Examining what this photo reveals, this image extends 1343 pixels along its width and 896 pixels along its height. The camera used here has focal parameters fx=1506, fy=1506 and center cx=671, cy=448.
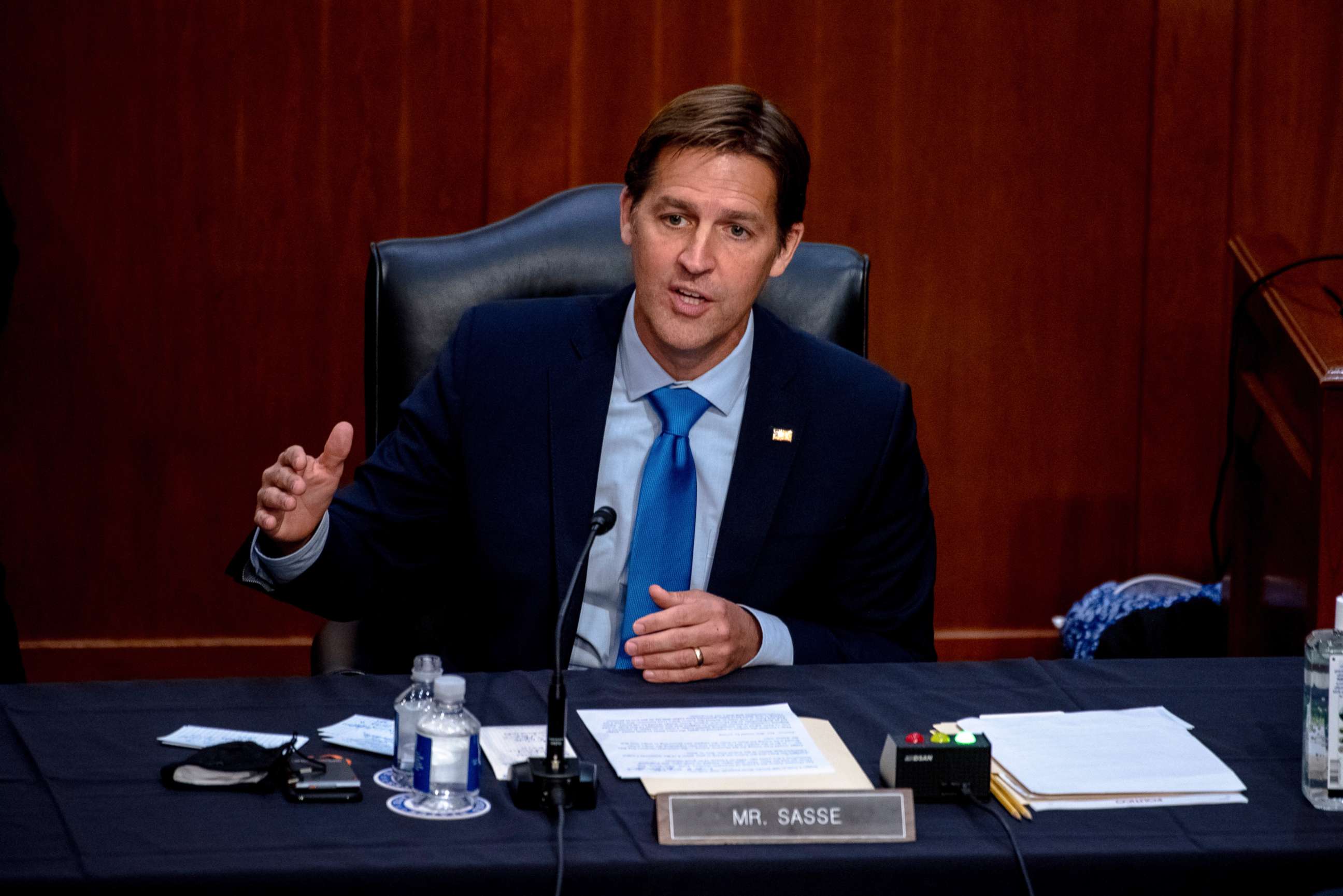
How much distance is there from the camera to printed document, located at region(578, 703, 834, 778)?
4.53 ft

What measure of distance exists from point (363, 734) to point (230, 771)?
0.17 metres

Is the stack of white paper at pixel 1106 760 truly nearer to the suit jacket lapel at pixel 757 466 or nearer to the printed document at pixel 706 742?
the printed document at pixel 706 742

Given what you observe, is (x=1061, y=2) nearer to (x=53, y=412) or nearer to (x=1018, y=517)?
(x=1018, y=517)

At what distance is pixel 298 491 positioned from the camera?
1.67m

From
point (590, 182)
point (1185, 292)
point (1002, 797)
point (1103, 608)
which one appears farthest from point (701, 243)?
point (1185, 292)

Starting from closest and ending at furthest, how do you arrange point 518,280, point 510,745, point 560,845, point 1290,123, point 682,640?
point 560,845 → point 510,745 → point 682,640 → point 518,280 → point 1290,123

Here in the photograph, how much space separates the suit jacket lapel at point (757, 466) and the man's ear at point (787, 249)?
11 centimetres

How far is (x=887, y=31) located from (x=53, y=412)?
2.13 meters

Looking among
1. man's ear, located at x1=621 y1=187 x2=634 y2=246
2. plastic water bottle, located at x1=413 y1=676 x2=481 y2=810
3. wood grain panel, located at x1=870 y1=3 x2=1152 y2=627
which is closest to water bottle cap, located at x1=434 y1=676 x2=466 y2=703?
plastic water bottle, located at x1=413 y1=676 x2=481 y2=810

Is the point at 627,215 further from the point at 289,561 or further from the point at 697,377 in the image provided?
the point at 289,561

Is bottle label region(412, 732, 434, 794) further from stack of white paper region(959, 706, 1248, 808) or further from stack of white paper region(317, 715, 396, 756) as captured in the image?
stack of white paper region(959, 706, 1248, 808)

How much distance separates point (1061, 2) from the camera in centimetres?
361

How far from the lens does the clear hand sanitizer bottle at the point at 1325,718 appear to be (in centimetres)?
133

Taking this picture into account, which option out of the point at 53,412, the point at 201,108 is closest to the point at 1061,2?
the point at 201,108
